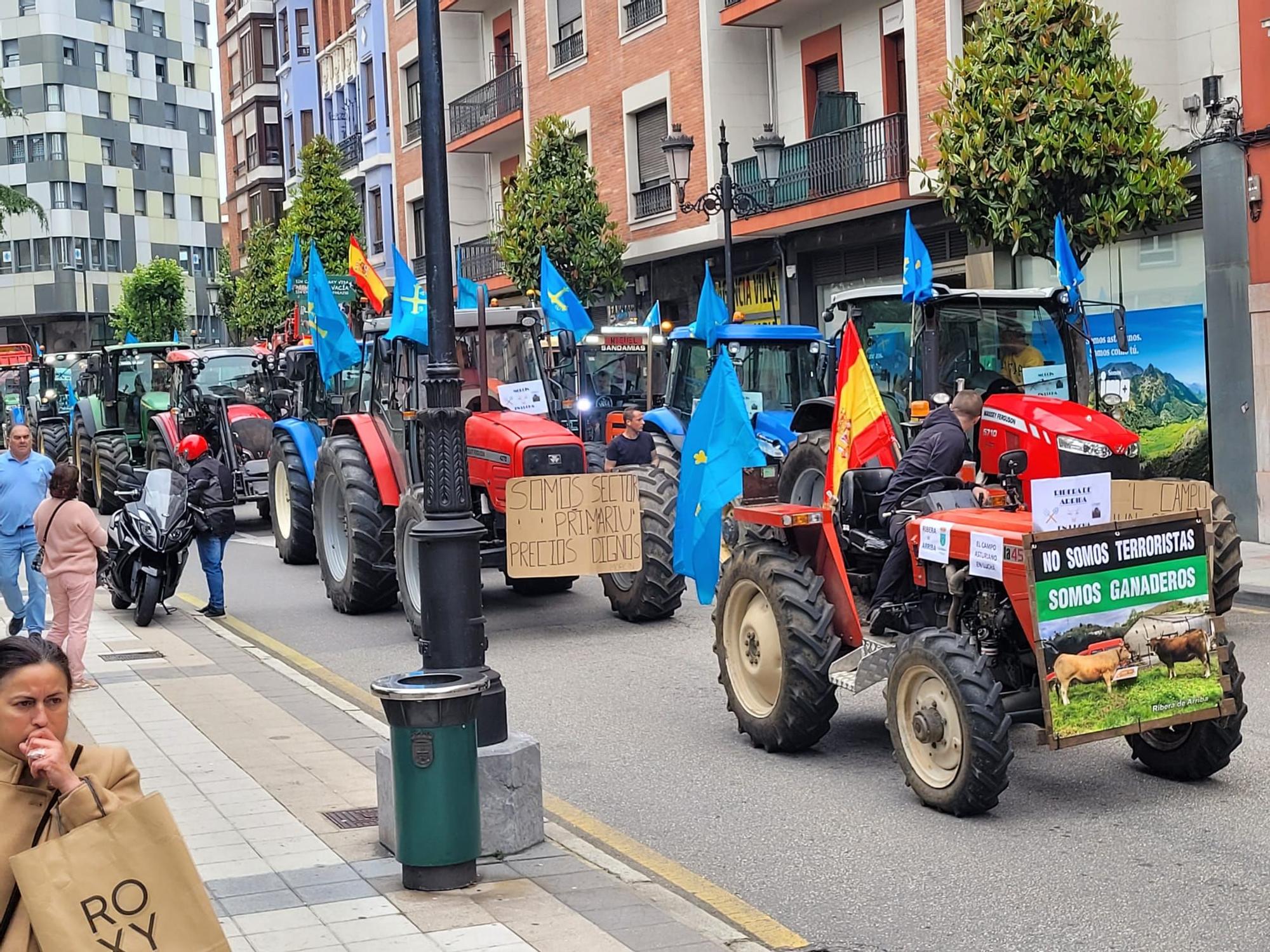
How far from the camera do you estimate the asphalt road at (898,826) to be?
5641 millimetres

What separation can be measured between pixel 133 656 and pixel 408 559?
2.13 meters

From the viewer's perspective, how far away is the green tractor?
23688 mm

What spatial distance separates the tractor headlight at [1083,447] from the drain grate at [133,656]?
6.65 meters

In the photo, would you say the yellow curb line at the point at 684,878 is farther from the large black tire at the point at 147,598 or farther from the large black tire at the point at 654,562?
the large black tire at the point at 147,598

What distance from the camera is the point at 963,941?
5.45 meters

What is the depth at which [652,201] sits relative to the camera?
88.1 ft

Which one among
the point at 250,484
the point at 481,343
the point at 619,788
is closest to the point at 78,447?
the point at 250,484

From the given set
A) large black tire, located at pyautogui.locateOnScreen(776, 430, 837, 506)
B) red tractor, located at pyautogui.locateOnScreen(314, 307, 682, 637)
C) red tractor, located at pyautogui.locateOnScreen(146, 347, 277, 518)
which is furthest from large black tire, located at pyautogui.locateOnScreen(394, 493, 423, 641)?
red tractor, located at pyautogui.locateOnScreen(146, 347, 277, 518)

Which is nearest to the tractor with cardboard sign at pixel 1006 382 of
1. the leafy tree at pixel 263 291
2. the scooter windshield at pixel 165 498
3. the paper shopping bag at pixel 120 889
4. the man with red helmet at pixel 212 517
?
the man with red helmet at pixel 212 517

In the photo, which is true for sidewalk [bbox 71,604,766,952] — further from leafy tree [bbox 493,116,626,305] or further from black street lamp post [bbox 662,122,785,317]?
leafy tree [bbox 493,116,626,305]

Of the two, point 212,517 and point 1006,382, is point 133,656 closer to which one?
point 212,517

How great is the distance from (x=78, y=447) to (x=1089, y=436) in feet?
62.1

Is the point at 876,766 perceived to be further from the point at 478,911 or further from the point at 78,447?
the point at 78,447

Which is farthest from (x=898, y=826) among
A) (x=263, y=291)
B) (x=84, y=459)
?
(x=263, y=291)
